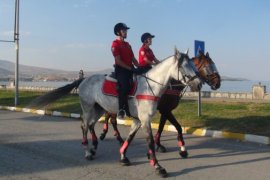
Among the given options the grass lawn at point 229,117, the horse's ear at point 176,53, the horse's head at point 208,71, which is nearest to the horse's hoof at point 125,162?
the horse's ear at point 176,53

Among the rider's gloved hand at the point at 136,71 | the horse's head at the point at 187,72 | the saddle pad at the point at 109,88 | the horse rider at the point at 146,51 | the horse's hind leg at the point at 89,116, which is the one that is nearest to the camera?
the horse's head at the point at 187,72

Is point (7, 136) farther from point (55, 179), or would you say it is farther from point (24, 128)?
point (55, 179)

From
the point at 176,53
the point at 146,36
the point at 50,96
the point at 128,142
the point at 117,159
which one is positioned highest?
the point at 146,36

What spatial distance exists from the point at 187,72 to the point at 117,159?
8.07 ft

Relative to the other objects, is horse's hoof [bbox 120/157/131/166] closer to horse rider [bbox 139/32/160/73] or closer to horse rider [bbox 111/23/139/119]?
horse rider [bbox 111/23/139/119]

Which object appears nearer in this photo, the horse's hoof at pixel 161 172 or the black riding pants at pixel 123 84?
the horse's hoof at pixel 161 172

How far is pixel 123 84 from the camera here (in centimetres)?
769

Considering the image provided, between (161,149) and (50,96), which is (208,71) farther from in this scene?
(50,96)

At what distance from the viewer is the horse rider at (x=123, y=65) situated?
7723 millimetres

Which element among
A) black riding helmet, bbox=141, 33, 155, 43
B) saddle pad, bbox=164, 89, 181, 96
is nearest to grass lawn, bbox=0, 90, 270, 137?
saddle pad, bbox=164, 89, 181, 96

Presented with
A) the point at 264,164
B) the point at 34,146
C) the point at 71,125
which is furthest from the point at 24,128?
the point at 264,164

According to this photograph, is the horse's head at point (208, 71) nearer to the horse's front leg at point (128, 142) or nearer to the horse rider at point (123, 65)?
the horse rider at point (123, 65)

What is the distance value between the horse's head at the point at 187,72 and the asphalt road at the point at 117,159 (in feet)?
5.15

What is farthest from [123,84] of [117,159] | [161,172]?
[161,172]
